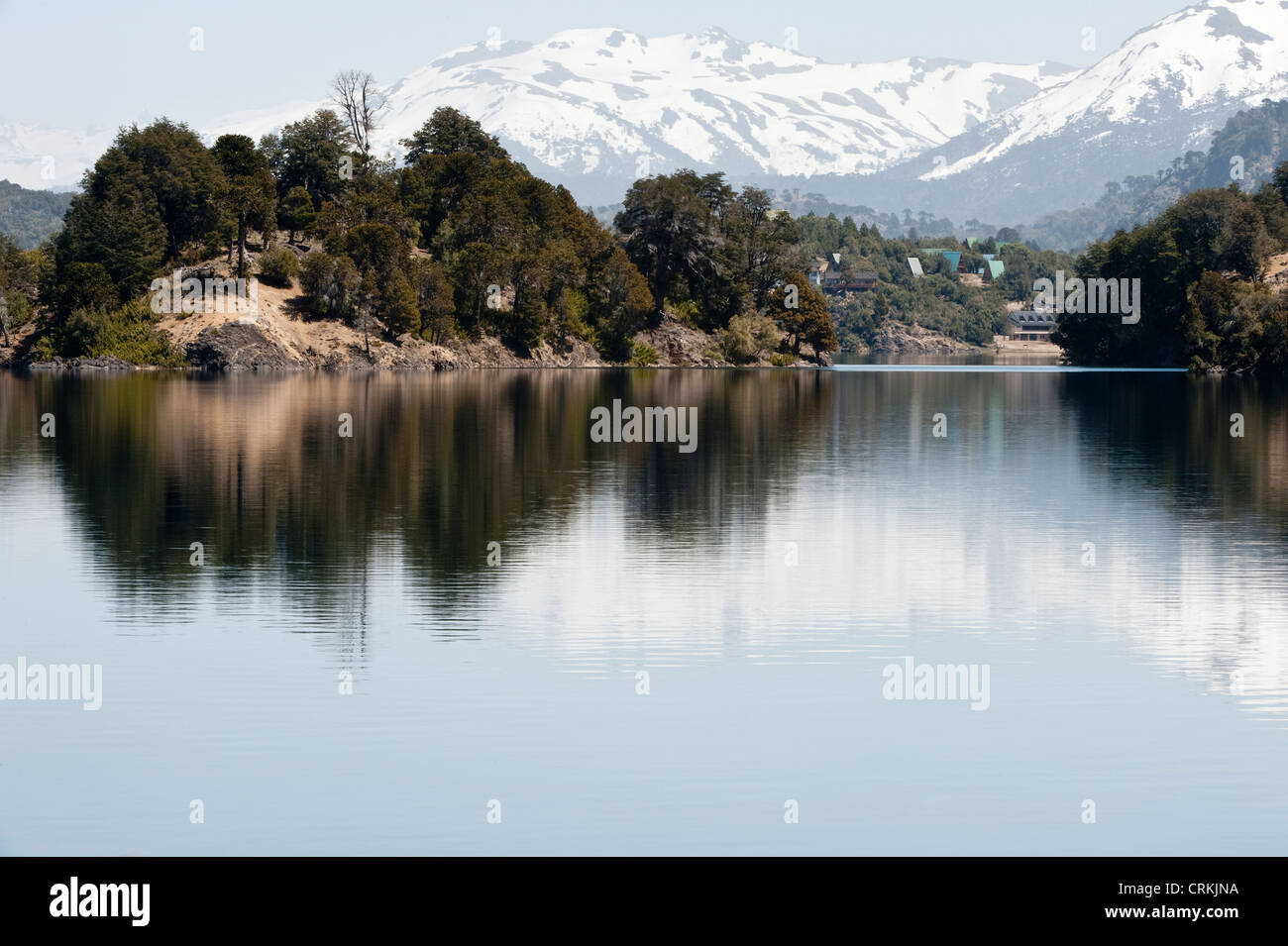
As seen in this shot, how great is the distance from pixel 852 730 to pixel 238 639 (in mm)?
12738

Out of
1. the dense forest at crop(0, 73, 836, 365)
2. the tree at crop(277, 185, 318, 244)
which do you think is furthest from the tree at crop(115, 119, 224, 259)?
the tree at crop(277, 185, 318, 244)

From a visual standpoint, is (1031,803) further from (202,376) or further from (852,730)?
(202,376)

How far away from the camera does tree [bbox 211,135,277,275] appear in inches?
6452

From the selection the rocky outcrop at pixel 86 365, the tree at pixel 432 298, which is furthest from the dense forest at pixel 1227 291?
the rocky outcrop at pixel 86 365

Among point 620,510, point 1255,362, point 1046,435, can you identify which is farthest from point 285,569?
point 1255,362

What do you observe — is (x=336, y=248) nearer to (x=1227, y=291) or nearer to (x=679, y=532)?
(x=1227, y=291)

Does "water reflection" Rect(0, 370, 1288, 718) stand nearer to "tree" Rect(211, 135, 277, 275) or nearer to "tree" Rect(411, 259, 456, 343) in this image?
"tree" Rect(211, 135, 277, 275)

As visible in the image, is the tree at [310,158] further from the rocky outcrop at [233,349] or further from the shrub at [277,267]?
the rocky outcrop at [233,349]

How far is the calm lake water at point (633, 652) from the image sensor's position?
2195cm

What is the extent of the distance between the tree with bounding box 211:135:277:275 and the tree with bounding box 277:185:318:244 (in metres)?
3.56

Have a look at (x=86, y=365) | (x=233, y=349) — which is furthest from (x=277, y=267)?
(x=86, y=365)

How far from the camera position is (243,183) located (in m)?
166

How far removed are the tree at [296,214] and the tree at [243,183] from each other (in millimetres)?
3562

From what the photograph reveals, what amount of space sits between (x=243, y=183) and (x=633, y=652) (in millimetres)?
145502
